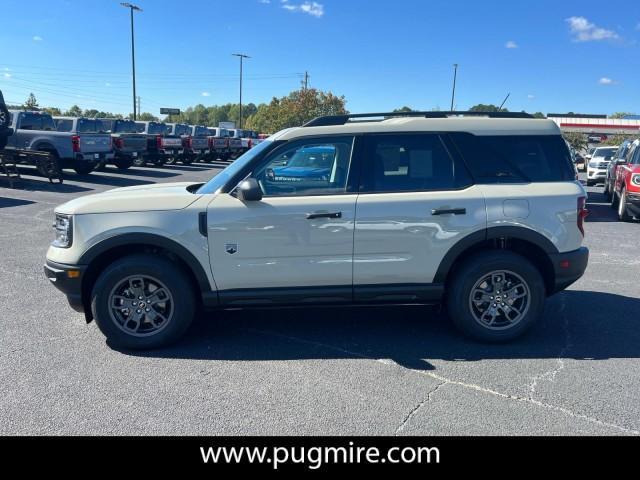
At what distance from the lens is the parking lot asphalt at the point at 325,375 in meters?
3.17

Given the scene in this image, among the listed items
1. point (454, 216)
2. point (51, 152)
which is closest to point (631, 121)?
point (51, 152)

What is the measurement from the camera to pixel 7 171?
14.7 metres

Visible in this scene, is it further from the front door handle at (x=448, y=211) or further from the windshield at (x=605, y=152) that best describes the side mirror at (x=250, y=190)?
the windshield at (x=605, y=152)

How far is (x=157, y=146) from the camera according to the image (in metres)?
23.1

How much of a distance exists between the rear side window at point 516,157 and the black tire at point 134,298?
2.63 meters

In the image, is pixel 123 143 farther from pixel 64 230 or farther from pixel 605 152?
pixel 605 152

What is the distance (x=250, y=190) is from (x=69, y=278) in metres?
1.64

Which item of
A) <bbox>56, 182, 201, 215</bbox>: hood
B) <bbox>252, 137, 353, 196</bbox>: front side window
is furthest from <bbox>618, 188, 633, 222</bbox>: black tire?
<bbox>56, 182, 201, 215</bbox>: hood

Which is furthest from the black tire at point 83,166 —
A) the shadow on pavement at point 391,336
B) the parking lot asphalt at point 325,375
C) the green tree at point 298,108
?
the green tree at point 298,108

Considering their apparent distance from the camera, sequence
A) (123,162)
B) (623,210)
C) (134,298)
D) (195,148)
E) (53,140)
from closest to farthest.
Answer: (134,298), (623,210), (53,140), (123,162), (195,148)

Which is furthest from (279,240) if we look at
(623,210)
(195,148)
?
(195,148)

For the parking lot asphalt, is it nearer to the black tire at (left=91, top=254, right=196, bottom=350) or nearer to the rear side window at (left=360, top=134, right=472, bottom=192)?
the black tire at (left=91, top=254, right=196, bottom=350)

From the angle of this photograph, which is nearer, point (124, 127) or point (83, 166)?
point (83, 166)

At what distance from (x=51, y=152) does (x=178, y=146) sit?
28.6ft
